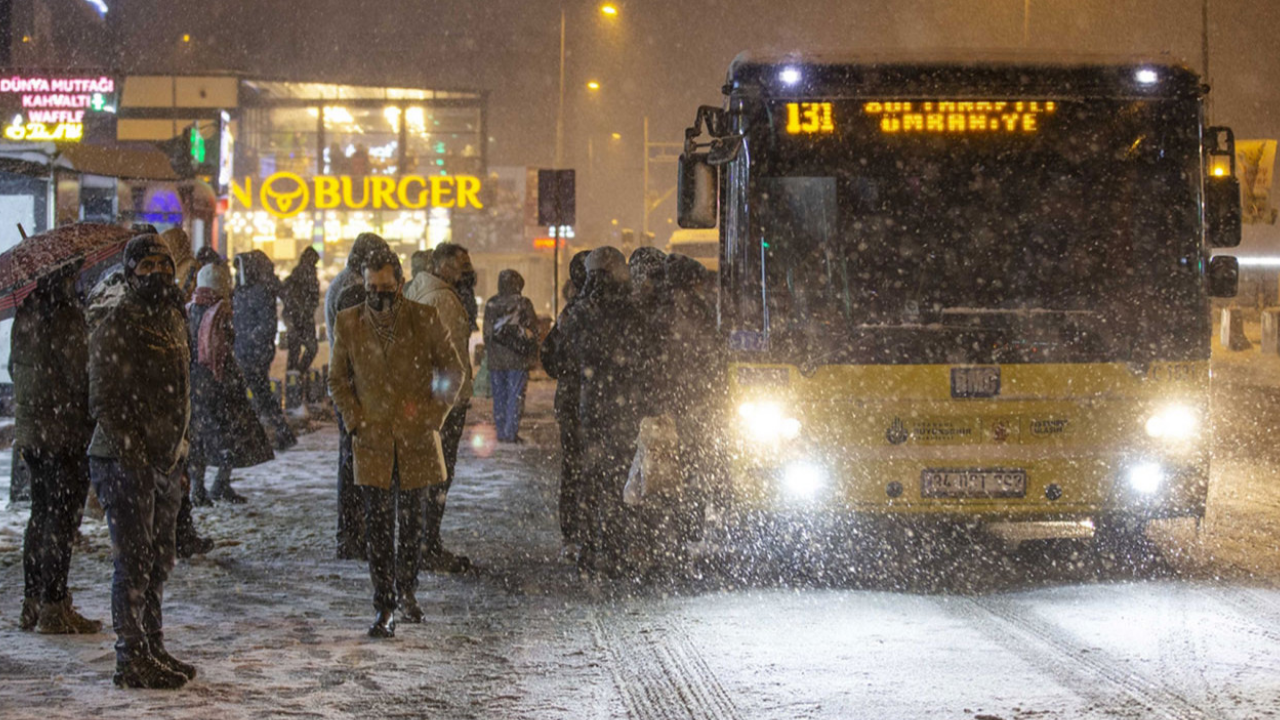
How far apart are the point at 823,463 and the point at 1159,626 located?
2.02 meters

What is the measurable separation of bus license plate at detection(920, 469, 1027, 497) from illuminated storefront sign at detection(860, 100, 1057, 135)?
6.46ft

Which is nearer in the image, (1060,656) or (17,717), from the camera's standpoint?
(17,717)

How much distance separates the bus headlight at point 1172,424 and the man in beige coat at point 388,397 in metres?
3.97

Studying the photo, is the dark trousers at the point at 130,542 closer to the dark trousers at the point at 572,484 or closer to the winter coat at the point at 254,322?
the dark trousers at the point at 572,484

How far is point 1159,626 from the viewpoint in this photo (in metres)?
6.62

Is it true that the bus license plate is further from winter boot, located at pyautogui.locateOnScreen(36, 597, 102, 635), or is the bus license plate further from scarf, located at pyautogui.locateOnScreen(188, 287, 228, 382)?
scarf, located at pyautogui.locateOnScreen(188, 287, 228, 382)

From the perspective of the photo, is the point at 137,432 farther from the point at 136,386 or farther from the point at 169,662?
the point at 169,662

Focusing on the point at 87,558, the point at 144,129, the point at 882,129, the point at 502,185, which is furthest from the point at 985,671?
the point at 502,185

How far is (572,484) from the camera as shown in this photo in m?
8.47

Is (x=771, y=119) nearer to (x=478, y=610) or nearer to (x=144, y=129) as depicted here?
(x=478, y=610)

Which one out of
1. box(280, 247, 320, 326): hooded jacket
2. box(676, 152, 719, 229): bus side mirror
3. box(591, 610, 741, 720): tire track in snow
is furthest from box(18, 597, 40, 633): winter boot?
box(280, 247, 320, 326): hooded jacket

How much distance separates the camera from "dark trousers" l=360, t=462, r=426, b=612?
6.50 m

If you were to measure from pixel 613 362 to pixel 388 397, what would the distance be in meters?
1.91

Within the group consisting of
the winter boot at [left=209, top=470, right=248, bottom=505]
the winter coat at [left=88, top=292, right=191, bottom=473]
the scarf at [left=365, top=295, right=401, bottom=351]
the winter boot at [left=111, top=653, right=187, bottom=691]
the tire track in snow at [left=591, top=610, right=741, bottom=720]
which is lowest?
the tire track in snow at [left=591, top=610, right=741, bottom=720]
